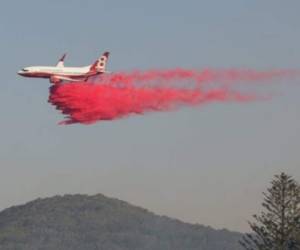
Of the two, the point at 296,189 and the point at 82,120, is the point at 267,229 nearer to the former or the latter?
the point at 296,189

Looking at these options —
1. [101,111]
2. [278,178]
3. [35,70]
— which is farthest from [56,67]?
[278,178]

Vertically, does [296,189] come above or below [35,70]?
below

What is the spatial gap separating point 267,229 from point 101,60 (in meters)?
61.4

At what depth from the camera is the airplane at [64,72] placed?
172 meters

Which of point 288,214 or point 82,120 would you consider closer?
point 288,214

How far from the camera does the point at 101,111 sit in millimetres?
159375

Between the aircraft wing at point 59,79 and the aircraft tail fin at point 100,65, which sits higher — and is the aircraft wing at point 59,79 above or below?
below

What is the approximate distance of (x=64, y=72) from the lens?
172500mm

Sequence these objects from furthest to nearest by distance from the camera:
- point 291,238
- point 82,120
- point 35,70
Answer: point 35,70 < point 82,120 < point 291,238

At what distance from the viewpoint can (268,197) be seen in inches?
5022

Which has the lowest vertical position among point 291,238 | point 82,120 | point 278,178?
point 291,238

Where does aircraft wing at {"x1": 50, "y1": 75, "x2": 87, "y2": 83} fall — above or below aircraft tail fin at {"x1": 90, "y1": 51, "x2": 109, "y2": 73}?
below

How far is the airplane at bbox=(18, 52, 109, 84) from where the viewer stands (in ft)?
564

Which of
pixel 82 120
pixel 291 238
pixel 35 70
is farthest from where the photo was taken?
pixel 35 70
